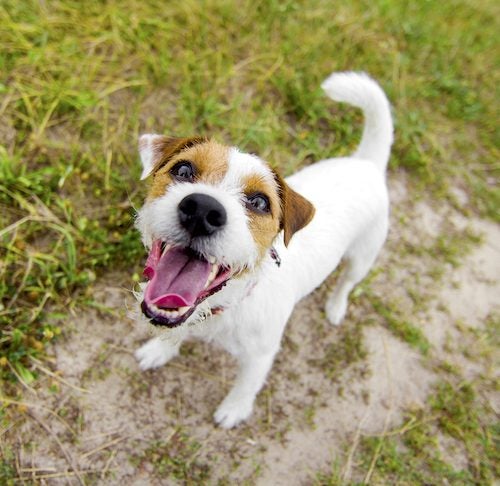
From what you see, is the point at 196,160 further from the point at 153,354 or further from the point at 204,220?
the point at 153,354

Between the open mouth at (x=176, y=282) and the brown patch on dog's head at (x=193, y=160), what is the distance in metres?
0.34

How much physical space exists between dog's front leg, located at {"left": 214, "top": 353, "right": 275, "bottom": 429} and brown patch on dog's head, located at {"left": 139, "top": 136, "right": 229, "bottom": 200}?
4.27 ft

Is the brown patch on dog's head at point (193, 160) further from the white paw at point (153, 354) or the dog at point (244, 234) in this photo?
the white paw at point (153, 354)

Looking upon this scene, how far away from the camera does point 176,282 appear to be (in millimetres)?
2258

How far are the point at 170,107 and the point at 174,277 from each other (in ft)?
9.67

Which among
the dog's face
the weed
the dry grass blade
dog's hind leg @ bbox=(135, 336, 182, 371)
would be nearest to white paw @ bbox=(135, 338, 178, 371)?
dog's hind leg @ bbox=(135, 336, 182, 371)

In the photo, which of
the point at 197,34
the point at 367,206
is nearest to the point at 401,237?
the point at 367,206

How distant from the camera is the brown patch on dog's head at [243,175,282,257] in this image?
2.39m

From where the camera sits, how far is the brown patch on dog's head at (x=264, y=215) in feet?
7.83

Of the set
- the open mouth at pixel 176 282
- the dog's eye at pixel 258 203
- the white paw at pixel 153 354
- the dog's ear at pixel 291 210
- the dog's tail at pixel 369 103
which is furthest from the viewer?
the white paw at pixel 153 354

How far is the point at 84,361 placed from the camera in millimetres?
3533

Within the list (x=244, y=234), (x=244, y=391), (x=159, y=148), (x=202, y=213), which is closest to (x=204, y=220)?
(x=202, y=213)

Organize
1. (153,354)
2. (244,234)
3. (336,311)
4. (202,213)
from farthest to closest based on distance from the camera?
(336,311) → (153,354) → (244,234) → (202,213)

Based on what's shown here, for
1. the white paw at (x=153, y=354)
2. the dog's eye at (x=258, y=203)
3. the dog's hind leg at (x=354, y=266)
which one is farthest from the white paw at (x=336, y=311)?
the dog's eye at (x=258, y=203)
